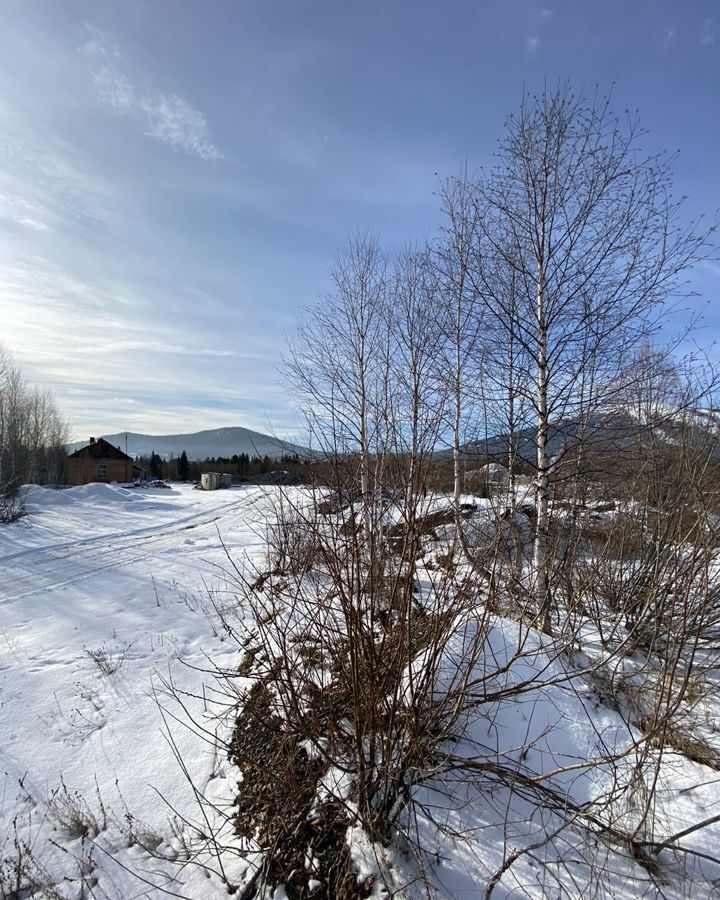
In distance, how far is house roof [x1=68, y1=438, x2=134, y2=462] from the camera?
5284 centimetres

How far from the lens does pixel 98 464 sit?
53.5m

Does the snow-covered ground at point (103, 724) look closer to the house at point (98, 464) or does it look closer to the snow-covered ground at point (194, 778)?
the snow-covered ground at point (194, 778)

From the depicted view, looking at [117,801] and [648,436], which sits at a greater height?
[648,436]

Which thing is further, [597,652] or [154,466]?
[154,466]

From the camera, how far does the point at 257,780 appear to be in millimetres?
2986

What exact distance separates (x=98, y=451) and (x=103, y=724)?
5799 centimetres

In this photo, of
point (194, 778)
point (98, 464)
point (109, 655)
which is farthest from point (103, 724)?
point (98, 464)

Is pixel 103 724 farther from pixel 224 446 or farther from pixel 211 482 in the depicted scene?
pixel 224 446

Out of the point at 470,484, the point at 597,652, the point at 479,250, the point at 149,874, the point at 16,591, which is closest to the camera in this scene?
the point at 149,874

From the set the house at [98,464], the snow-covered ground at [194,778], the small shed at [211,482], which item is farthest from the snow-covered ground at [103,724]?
the house at [98,464]

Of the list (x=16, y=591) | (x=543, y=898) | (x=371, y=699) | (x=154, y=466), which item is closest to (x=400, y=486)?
(x=371, y=699)

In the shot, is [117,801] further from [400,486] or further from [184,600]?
[184,600]

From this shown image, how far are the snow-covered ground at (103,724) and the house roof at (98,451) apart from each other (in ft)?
163

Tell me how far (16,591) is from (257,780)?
25.5 ft
